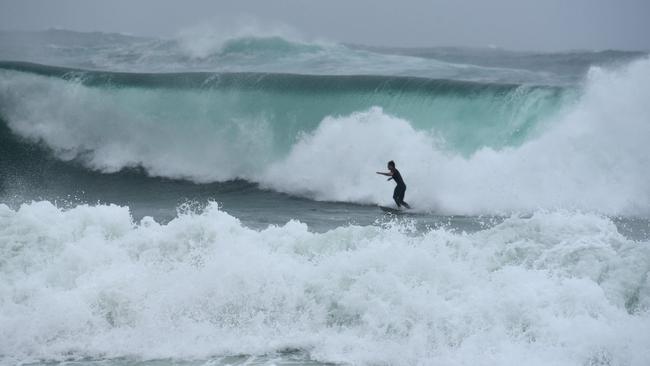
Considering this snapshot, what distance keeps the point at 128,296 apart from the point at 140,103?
1266 cm

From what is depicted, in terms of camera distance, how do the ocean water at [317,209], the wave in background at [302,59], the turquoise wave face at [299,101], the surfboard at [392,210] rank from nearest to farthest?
the ocean water at [317,209]
the surfboard at [392,210]
the turquoise wave face at [299,101]
the wave in background at [302,59]

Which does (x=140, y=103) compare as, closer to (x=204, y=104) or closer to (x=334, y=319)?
(x=204, y=104)

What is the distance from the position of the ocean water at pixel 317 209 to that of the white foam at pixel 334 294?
22 mm

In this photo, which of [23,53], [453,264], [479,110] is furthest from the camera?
[23,53]

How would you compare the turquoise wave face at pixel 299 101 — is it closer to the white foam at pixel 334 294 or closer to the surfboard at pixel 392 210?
the surfboard at pixel 392 210

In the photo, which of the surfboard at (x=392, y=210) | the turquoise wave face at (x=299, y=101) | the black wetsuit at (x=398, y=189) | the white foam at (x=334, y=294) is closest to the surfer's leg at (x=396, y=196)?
the black wetsuit at (x=398, y=189)

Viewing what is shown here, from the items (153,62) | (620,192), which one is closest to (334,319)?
(620,192)

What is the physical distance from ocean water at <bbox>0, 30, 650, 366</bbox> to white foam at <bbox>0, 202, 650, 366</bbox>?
2 centimetres

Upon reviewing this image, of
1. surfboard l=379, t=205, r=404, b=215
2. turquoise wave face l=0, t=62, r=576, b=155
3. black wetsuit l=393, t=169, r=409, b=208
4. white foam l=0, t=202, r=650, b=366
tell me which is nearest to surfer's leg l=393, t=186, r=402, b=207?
black wetsuit l=393, t=169, r=409, b=208

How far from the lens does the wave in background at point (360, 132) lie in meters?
14.4

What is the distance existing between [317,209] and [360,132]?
3150 millimetres

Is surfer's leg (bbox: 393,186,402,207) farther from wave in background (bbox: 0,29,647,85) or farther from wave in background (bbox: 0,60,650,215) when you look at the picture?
wave in background (bbox: 0,29,647,85)

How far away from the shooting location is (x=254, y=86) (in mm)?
19172

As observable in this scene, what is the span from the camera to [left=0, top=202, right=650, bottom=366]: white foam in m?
6.91
